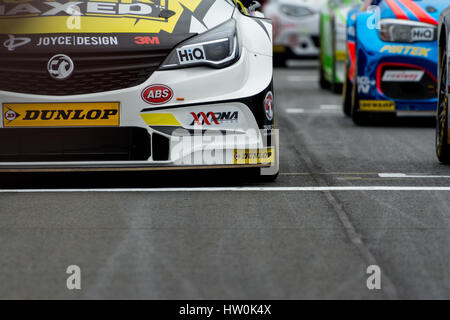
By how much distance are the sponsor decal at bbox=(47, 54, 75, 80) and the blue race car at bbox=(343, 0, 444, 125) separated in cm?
498

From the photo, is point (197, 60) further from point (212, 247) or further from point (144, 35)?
point (212, 247)

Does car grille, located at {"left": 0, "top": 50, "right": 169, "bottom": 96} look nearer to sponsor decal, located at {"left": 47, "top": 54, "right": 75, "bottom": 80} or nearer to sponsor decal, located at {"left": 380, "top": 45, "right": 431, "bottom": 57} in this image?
sponsor decal, located at {"left": 47, "top": 54, "right": 75, "bottom": 80}

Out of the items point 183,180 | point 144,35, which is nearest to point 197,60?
point 144,35

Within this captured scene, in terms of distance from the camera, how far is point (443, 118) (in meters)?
8.45

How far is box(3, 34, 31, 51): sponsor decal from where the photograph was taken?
7027 mm

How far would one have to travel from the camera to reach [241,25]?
736 centimetres

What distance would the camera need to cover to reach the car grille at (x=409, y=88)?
37.0 feet

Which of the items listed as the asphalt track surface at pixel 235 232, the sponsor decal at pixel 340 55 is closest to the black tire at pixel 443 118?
the asphalt track surface at pixel 235 232

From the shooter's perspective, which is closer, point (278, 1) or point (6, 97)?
point (6, 97)

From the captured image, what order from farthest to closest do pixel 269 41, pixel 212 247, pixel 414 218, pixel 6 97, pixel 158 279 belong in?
pixel 269 41 → pixel 6 97 → pixel 414 218 → pixel 212 247 → pixel 158 279

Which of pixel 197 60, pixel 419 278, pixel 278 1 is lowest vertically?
pixel 278 1

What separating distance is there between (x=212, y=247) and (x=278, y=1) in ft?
62.2

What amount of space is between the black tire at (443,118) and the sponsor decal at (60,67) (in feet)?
9.53

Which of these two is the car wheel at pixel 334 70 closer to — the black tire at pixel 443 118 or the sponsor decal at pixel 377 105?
the sponsor decal at pixel 377 105
